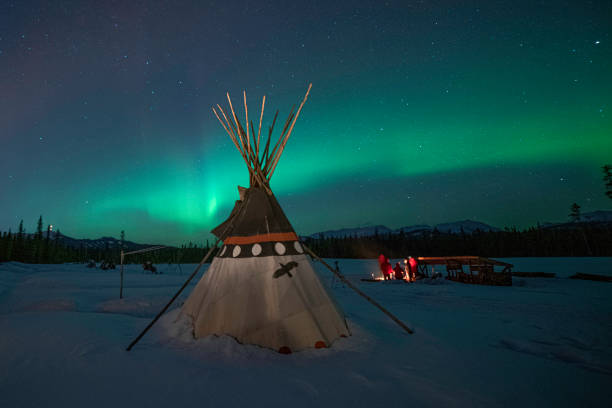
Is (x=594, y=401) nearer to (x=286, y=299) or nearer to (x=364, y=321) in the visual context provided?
(x=364, y=321)

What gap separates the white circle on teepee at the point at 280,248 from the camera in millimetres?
4398

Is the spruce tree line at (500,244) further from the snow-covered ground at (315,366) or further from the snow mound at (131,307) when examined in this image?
the snow-covered ground at (315,366)

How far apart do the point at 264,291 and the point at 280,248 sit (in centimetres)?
77

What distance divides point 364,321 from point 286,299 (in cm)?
209

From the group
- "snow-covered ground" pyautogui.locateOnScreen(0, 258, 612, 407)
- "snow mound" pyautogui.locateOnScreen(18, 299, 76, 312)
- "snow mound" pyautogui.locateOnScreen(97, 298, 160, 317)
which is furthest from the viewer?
"snow mound" pyautogui.locateOnScreen(97, 298, 160, 317)

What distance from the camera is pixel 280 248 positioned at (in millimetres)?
4434

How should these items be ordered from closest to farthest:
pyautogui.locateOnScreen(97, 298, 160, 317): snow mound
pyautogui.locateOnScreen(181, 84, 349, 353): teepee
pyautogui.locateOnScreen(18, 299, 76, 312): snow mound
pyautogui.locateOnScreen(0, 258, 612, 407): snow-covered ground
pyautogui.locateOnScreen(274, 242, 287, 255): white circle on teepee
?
pyautogui.locateOnScreen(0, 258, 612, 407): snow-covered ground < pyautogui.locateOnScreen(181, 84, 349, 353): teepee < pyautogui.locateOnScreen(274, 242, 287, 255): white circle on teepee < pyautogui.locateOnScreen(18, 299, 76, 312): snow mound < pyautogui.locateOnScreen(97, 298, 160, 317): snow mound

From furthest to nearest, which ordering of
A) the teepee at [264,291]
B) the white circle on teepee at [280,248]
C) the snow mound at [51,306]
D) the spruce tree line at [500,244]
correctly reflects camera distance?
the spruce tree line at [500,244]
the snow mound at [51,306]
the white circle on teepee at [280,248]
the teepee at [264,291]

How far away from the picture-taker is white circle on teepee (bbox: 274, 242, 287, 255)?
4.40 metres

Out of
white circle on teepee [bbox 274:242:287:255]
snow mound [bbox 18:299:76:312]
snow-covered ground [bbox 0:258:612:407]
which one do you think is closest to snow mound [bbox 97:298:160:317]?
snow mound [bbox 18:299:76:312]

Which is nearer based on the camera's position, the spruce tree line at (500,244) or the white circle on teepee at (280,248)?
the white circle on teepee at (280,248)

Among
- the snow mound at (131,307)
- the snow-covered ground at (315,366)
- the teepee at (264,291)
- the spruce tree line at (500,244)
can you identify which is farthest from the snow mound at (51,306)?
the spruce tree line at (500,244)

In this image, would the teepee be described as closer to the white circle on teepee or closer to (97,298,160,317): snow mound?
the white circle on teepee

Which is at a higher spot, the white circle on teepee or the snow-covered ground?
the white circle on teepee
